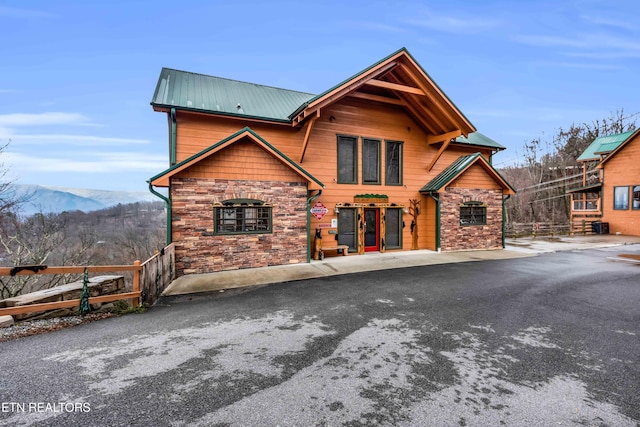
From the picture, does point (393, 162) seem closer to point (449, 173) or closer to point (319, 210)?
point (449, 173)

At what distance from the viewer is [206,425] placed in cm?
241

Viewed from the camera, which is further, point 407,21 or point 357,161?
point 407,21

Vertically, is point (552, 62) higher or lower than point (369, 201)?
higher

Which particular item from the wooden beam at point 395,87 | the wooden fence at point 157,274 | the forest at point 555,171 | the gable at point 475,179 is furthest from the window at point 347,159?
the forest at point 555,171

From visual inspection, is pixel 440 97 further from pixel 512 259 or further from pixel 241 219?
pixel 241 219

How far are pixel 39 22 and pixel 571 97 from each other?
332ft

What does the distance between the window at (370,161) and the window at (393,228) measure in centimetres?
170

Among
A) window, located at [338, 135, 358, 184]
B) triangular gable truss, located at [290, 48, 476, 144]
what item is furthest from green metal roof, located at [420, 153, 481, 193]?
window, located at [338, 135, 358, 184]

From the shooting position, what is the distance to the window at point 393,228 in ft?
42.4

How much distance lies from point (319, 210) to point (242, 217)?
3139 mm

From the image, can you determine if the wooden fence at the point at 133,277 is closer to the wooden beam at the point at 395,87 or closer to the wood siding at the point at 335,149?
the wood siding at the point at 335,149

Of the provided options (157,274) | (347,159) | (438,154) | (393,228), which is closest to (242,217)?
(157,274)

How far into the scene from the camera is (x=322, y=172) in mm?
11719

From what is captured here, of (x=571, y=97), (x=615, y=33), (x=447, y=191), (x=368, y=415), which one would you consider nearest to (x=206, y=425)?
(x=368, y=415)
